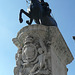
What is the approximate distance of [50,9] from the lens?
9312 mm

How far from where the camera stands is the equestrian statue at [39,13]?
8656mm

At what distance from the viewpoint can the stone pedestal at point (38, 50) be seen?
23.9 ft

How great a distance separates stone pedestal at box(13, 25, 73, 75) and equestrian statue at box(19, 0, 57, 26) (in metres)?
1.02

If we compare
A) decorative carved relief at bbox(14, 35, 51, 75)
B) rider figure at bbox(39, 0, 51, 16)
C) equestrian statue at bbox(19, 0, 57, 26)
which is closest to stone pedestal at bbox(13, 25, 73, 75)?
decorative carved relief at bbox(14, 35, 51, 75)

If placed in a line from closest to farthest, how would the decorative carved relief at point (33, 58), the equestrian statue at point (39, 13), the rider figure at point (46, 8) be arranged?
the decorative carved relief at point (33, 58) → the equestrian statue at point (39, 13) → the rider figure at point (46, 8)

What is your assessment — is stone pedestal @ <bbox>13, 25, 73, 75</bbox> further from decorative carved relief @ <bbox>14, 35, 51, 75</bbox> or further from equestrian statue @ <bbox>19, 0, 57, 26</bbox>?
equestrian statue @ <bbox>19, 0, 57, 26</bbox>

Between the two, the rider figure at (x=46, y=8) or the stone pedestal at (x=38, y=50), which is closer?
the stone pedestal at (x=38, y=50)

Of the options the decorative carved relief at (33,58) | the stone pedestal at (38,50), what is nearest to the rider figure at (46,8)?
the stone pedestal at (38,50)

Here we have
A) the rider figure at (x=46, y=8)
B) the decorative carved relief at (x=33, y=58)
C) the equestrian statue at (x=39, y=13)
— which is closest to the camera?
the decorative carved relief at (x=33, y=58)

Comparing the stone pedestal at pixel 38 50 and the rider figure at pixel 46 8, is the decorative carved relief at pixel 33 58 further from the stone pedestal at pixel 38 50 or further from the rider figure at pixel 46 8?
the rider figure at pixel 46 8

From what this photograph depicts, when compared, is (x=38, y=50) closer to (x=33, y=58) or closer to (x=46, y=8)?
(x=33, y=58)

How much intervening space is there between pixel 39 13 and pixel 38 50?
1771mm

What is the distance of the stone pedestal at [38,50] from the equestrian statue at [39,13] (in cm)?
102

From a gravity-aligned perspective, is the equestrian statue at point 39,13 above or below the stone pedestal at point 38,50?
above
